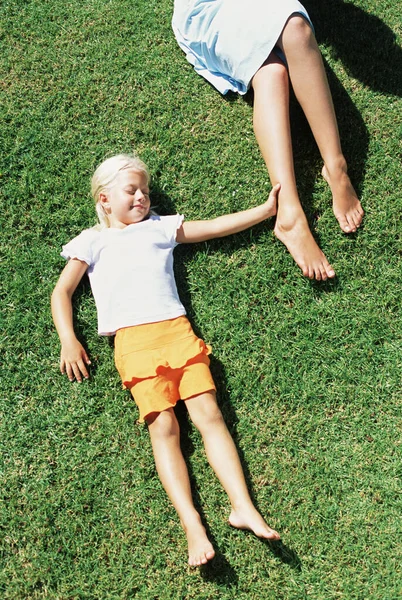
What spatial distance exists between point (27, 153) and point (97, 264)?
1.04 metres

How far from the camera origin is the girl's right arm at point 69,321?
11.5 feet

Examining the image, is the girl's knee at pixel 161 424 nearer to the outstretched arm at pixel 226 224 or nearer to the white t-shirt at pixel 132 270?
the white t-shirt at pixel 132 270

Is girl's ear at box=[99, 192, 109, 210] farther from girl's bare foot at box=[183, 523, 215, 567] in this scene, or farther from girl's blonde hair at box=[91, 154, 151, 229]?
girl's bare foot at box=[183, 523, 215, 567]

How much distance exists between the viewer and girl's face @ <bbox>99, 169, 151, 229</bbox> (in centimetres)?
355

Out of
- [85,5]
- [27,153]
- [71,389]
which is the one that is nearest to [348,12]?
[85,5]

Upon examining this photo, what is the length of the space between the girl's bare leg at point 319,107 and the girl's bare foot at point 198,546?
1.98 meters

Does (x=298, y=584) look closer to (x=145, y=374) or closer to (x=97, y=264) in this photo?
(x=145, y=374)

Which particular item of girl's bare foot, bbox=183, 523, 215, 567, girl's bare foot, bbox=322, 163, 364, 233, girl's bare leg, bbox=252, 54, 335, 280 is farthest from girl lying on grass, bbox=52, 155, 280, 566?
girl's bare foot, bbox=322, 163, 364, 233

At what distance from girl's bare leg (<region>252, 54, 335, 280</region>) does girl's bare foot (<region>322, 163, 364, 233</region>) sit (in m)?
0.24

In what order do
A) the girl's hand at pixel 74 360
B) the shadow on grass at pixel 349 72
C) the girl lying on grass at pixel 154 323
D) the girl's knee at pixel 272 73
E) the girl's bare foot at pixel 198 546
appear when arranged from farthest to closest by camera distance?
the shadow on grass at pixel 349 72
the girl's knee at pixel 272 73
the girl's hand at pixel 74 360
the girl lying on grass at pixel 154 323
the girl's bare foot at pixel 198 546

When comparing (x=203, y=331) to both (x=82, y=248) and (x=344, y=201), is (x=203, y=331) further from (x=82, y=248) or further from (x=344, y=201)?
(x=344, y=201)

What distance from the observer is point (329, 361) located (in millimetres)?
3537

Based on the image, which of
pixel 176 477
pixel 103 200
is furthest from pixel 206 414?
pixel 103 200

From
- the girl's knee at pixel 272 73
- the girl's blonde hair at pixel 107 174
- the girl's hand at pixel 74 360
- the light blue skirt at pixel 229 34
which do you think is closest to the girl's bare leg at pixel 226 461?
the girl's hand at pixel 74 360
